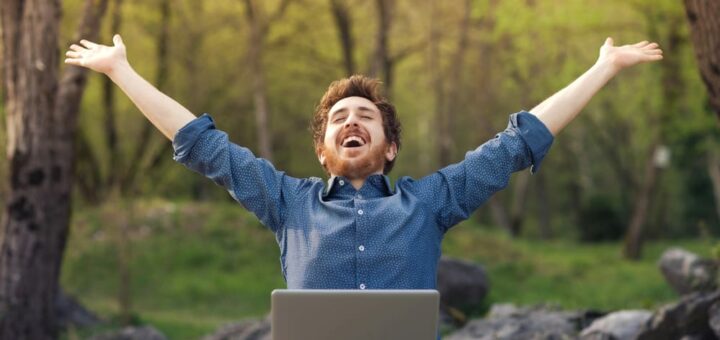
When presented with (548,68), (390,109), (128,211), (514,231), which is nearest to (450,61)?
(548,68)

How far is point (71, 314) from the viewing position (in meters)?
13.7

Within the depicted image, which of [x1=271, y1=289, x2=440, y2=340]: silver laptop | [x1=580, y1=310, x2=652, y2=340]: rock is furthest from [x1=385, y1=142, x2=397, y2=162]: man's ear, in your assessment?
[x1=580, y1=310, x2=652, y2=340]: rock

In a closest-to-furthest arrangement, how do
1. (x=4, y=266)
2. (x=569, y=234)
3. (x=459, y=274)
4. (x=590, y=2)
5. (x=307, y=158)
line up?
(x=4, y=266) < (x=459, y=274) < (x=590, y=2) < (x=307, y=158) < (x=569, y=234)

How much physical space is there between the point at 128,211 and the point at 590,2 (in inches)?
461

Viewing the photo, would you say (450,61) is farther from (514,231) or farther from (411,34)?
(514,231)

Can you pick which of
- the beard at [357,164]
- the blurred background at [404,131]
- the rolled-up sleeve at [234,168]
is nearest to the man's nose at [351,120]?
the beard at [357,164]

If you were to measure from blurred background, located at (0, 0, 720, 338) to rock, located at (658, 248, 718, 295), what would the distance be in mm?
332

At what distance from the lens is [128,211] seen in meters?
14.5

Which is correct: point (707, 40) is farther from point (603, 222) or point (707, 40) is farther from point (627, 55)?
point (603, 222)

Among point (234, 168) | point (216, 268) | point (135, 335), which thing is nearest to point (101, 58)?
point (234, 168)

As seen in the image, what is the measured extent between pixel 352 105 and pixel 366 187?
276mm

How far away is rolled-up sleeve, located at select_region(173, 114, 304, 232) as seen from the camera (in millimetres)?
3957

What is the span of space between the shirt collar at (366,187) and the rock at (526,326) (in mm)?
4733

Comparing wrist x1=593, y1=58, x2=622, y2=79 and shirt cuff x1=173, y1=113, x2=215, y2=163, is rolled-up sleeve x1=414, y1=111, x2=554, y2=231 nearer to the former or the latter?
wrist x1=593, y1=58, x2=622, y2=79
